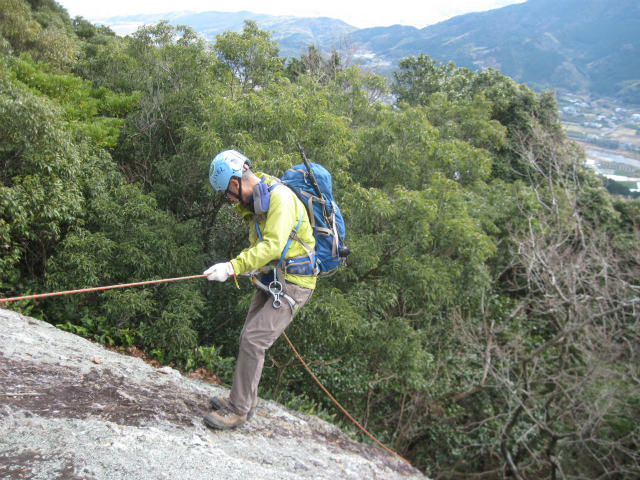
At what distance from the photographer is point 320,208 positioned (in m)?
3.85

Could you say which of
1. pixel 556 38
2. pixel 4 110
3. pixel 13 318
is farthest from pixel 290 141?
pixel 556 38

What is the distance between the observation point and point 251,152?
6.78 m

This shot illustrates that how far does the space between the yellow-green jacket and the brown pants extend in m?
0.21

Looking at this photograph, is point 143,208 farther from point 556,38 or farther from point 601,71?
point 556,38

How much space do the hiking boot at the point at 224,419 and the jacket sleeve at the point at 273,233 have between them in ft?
4.57

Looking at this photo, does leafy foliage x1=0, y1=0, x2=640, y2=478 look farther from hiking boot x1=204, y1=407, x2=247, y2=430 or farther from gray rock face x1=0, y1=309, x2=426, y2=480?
hiking boot x1=204, y1=407, x2=247, y2=430

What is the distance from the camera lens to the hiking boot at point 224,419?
12.3 feet

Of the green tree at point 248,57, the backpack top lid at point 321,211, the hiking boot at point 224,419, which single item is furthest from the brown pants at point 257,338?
the green tree at point 248,57

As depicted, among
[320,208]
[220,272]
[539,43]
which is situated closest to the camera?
[220,272]

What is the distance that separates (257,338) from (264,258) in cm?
73

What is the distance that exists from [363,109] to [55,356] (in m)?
11.1

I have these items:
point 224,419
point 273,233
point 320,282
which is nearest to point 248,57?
point 320,282

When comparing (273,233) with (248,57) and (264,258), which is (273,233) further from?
(248,57)

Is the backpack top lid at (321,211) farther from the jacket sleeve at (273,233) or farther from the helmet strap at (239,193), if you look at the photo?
the helmet strap at (239,193)
